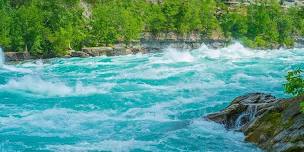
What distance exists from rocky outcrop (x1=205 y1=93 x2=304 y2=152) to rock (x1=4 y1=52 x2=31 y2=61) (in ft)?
146

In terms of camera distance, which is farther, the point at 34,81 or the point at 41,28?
the point at 41,28

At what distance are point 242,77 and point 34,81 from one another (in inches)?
622

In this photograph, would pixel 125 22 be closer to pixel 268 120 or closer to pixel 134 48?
pixel 134 48

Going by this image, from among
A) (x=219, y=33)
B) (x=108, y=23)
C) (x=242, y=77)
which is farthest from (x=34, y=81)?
(x=219, y=33)

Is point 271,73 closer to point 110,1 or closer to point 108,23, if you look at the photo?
point 108,23

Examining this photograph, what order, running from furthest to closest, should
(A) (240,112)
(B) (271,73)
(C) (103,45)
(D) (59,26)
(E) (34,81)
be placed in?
1. (C) (103,45)
2. (D) (59,26)
3. (B) (271,73)
4. (E) (34,81)
5. (A) (240,112)

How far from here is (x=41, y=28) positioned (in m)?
66.9

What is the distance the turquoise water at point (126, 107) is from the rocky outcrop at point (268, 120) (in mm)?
474

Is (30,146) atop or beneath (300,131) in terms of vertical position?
beneath

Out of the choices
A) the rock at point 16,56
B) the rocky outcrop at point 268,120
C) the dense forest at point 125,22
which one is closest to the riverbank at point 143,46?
the rock at point 16,56

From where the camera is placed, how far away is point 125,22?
8144 centimetres

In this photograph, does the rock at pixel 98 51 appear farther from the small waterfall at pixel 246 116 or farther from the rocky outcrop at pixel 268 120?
the small waterfall at pixel 246 116

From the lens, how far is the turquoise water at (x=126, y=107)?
18.6 metres

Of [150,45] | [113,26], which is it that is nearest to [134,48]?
[113,26]
